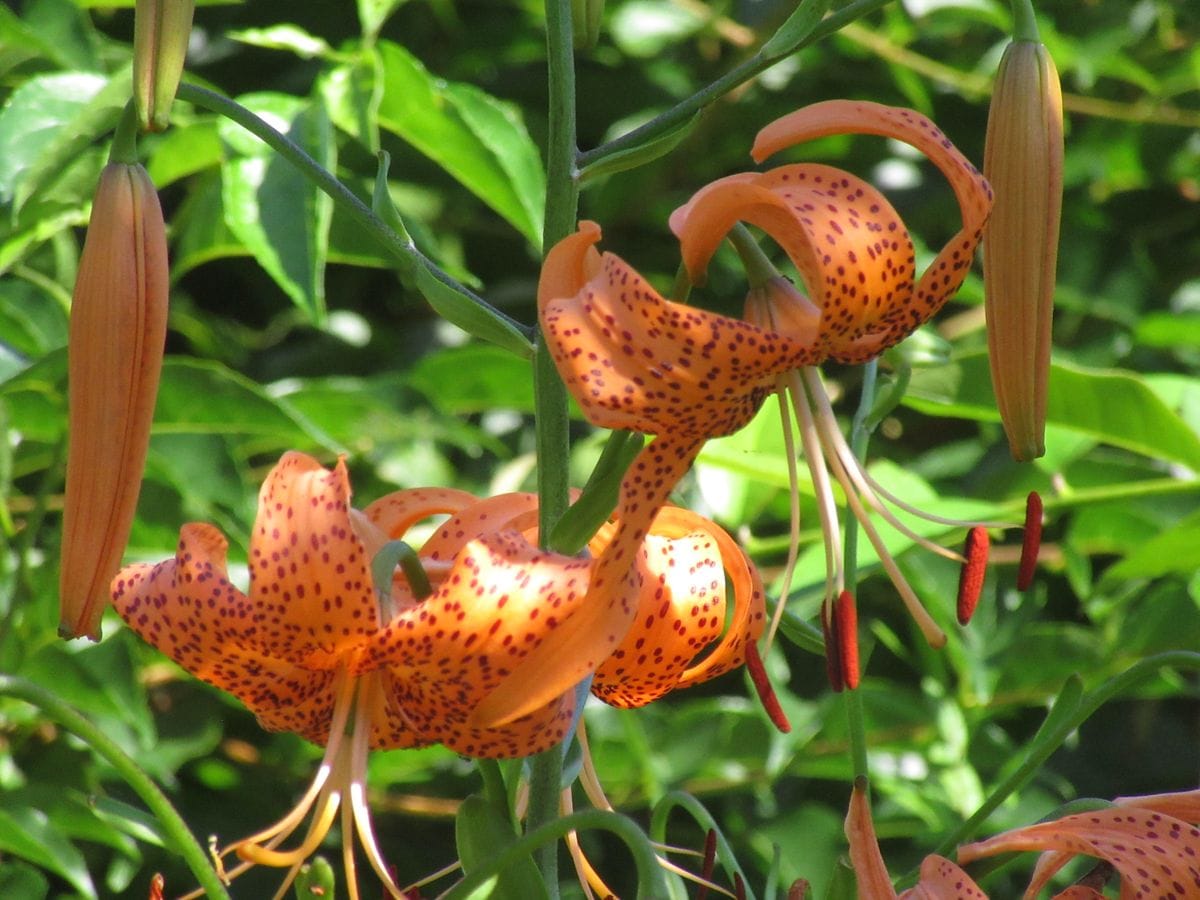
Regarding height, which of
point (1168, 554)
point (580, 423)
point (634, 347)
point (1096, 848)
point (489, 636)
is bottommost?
point (580, 423)

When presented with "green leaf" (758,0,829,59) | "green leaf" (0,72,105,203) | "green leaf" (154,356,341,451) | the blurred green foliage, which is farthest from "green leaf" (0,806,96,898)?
"green leaf" (758,0,829,59)

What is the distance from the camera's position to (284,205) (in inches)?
43.4

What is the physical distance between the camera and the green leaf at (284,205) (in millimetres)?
1071

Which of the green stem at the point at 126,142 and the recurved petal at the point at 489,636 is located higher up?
the green stem at the point at 126,142

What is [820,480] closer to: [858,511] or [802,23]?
[858,511]

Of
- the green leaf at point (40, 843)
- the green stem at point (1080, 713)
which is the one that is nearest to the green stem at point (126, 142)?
the green stem at point (1080, 713)

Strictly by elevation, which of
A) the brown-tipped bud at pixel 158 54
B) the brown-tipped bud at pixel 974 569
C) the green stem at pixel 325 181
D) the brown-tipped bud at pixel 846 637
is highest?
the brown-tipped bud at pixel 158 54

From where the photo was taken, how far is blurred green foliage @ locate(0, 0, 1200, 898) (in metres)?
1.15

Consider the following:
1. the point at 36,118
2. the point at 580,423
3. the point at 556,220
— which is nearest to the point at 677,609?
the point at 556,220

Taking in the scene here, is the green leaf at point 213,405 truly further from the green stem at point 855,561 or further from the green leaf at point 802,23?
the green leaf at point 802,23

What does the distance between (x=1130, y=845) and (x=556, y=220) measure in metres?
0.35

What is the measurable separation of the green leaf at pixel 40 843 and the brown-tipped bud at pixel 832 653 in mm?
567

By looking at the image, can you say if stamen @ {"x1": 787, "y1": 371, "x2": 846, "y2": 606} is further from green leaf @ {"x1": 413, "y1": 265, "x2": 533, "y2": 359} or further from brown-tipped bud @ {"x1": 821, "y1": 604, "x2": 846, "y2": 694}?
green leaf @ {"x1": 413, "y1": 265, "x2": 533, "y2": 359}

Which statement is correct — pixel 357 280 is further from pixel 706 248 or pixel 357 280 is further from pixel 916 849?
pixel 706 248
